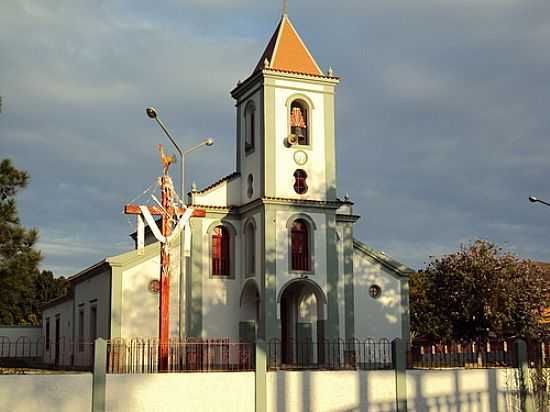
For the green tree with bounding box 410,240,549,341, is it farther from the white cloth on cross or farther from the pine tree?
the pine tree

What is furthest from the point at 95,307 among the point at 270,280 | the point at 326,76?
the point at 326,76

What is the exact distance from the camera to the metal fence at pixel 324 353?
31.1 m

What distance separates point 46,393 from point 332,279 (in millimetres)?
18599

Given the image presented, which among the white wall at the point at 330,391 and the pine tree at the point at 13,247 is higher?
the pine tree at the point at 13,247

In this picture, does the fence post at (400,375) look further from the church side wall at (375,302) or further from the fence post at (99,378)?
the church side wall at (375,302)

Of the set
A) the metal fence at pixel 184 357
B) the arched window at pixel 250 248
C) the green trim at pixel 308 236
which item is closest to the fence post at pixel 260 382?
the metal fence at pixel 184 357

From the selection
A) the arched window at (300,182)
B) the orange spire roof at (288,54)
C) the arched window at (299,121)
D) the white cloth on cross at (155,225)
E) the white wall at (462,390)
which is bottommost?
the white wall at (462,390)

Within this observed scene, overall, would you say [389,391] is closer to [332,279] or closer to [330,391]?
[330,391]

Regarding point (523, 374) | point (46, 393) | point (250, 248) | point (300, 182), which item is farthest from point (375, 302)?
point (46, 393)

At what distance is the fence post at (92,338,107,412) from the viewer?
17.8 meters

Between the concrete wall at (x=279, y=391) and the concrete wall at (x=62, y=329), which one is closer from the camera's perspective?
the concrete wall at (x=279, y=391)

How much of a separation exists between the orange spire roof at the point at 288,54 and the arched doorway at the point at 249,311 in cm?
960

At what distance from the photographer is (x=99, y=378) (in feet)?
58.5

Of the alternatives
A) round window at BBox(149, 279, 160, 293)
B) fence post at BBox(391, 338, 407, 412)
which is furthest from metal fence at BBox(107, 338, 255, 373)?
round window at BBox(149, 279, 160, 293)
